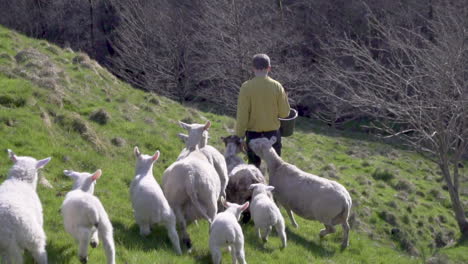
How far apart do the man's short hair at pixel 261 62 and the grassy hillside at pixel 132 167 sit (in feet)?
9.17

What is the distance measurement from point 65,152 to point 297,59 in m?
24.8

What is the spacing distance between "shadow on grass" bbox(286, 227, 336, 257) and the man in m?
1.96

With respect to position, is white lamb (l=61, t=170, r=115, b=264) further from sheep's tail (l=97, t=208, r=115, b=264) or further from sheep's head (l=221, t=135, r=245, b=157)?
sheep's head (l=221, t=135, r=245, b=157)

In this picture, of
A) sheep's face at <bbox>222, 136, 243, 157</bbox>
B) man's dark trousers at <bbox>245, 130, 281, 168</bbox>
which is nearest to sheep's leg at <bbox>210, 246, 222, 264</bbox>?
man's dark trousers at <bbox>245, 130, 281, 168</bbox>

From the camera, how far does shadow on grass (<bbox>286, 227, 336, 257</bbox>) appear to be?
362 inches

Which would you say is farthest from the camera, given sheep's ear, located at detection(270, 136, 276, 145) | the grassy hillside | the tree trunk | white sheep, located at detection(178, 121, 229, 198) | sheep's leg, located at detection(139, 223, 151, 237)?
the tree trunk

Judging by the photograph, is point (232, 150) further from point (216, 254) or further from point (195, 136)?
point (216, 254)

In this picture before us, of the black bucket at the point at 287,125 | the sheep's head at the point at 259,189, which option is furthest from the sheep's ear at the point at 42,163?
the black bucket at the point at 287,125

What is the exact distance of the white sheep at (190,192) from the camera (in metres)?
7.79

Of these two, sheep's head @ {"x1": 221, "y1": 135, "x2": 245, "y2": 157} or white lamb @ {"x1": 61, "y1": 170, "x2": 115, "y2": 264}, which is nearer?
white lamb @ {"x1": 61, "y1": 170, "x2": 115, "y2": 264}

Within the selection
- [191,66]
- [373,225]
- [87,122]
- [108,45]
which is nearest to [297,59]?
[191,66]

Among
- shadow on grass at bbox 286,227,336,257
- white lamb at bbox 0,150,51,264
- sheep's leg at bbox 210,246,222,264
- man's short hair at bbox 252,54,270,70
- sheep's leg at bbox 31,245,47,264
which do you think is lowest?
shadow on grass at bbox 286,227,336,257

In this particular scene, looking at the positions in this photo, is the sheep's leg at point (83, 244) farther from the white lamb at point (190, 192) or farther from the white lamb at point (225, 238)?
the white lamb at point (190, 192)

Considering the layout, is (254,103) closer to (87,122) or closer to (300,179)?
(300,179)
